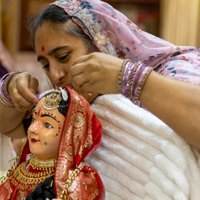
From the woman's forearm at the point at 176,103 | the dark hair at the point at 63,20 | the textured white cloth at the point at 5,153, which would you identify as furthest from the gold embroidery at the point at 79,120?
the textured white cloth at the point at 5,153

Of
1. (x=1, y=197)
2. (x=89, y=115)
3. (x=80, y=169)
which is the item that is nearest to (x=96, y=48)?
(x=89, y=115)

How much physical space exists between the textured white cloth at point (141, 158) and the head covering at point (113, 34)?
8.1 inches

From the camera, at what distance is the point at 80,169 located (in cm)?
85

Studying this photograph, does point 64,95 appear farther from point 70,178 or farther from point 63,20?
point 63,20

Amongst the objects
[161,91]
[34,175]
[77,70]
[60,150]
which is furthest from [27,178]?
[161,91]

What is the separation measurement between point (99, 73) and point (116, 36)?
40 centimetres

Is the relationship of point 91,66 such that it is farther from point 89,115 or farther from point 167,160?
point 167,160

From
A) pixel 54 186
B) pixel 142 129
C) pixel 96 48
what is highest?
pixel 96 48

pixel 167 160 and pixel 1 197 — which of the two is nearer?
pixel 167 160

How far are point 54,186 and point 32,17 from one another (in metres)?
0.74

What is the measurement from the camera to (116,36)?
1120 millimetres

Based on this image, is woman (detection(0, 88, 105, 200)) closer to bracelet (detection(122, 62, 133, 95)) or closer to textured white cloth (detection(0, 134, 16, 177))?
bracelet (detection(122, 62, 133, 95))

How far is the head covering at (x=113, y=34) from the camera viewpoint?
109 centimetres

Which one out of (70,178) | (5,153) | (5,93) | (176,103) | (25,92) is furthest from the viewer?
(5,153)
